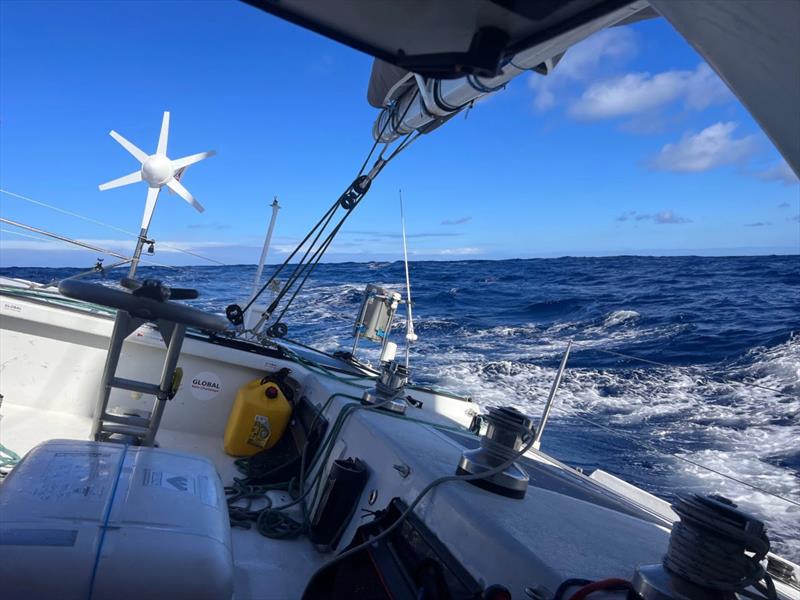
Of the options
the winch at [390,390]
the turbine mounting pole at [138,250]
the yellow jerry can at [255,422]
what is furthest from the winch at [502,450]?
the turbine mounting pole at [138,250]

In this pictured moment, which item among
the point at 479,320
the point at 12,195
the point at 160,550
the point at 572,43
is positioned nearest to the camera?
the point at 160,550

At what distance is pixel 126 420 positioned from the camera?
6.82ft

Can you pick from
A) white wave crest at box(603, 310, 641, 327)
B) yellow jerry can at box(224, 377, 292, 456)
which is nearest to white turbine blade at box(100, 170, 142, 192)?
yellow jerry can at box(224, 377, 292, 456)

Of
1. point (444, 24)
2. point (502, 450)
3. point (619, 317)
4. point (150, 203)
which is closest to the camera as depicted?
point (444, 24)

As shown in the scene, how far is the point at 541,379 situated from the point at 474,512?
656 cm

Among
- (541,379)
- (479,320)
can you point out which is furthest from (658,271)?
(541,379)

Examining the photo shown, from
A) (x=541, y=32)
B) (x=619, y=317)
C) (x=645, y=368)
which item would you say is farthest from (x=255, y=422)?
(x=619, y=317)

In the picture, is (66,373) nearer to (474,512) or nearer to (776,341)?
(474,512)

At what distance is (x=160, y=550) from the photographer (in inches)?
42.6

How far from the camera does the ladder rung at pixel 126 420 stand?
6.68ft

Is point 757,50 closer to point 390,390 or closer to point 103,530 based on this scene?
point 103,530

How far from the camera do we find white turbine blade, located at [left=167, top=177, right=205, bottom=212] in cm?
561

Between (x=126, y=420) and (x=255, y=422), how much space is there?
0.97 meters

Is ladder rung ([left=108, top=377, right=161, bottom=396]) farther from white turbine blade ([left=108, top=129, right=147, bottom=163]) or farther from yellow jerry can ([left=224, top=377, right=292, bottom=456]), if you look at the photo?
white turbine blade ([left=108, top=129, right=147, bottom=163])
